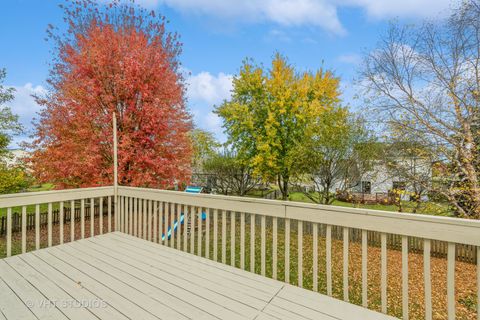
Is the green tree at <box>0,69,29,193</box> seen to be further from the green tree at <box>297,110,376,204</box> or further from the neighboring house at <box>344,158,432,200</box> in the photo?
the neighboring house at <box>344,158,432,200</box>

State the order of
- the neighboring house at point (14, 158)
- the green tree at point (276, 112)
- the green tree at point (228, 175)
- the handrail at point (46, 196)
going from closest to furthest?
the handrail at point (46, 196) < the neighboring house at point (14, 158) < the green tree at point (276, 112) < the green tree at point (228, 175)

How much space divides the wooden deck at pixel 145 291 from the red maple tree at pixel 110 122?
285 cm

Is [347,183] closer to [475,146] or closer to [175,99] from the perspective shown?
[475,146]

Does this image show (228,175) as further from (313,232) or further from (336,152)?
(313,232)

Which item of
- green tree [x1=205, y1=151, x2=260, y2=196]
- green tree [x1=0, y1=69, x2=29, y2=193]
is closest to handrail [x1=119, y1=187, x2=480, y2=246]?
green tree [x1=0, y1=69, x2=29, y2=193]

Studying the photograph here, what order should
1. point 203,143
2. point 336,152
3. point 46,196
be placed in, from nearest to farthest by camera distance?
point 46,196 → point 336,152 → point 203,143

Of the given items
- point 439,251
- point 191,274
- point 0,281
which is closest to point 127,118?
point 0,281

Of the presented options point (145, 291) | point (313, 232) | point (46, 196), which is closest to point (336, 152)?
point (313, 232)

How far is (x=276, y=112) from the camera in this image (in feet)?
32.5

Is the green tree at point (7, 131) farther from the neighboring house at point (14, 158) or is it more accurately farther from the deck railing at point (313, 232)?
the deck railing at point (313, 232)

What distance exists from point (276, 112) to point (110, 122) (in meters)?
6.28

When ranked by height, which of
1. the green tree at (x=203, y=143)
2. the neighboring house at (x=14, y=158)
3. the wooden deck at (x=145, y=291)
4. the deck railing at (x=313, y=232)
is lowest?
the wooden deck at (x=145, y=291)

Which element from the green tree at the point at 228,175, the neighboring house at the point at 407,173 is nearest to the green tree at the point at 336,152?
the neighboring house at the point at 407,173

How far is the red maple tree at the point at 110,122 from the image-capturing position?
5.40 m
